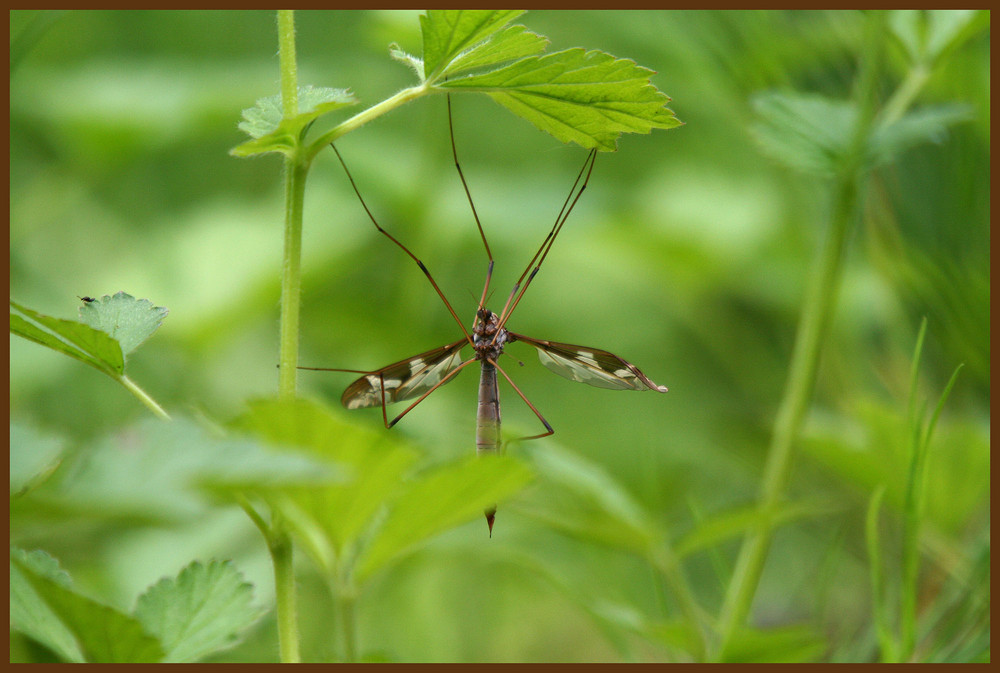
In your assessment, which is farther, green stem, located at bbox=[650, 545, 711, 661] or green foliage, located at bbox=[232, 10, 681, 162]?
green stem, located at bbox=[650, 545, 711, 661]

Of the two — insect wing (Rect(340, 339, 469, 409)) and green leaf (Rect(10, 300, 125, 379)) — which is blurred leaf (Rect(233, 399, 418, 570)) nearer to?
green leaf (Rect(10, 300, 125, 379))

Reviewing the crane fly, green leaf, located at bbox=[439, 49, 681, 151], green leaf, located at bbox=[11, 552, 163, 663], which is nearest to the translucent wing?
the crane fly

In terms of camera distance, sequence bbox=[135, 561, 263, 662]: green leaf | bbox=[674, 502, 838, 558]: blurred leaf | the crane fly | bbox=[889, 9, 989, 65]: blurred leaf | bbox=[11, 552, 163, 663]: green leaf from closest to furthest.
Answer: bbox=[11, 552, 163, 663]: green leaf, bbox=[135, 561, 263, 662]: green leaf, the crane fly, bbox=[674, 502, 838, 558]: blurred leaf, bbox=[889, 9, 989, 65]: blurred leaf

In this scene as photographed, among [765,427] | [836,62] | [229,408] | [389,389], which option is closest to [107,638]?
[389,389]

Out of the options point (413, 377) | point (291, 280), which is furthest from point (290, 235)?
point (413, 377)

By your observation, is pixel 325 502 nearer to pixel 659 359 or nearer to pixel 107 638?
pixel 107 638

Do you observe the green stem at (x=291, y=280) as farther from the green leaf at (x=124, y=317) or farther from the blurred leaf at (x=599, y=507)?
the blurred leaf at (x=599, y=507)

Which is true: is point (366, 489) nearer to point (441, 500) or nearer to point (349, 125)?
point (441, 500)
